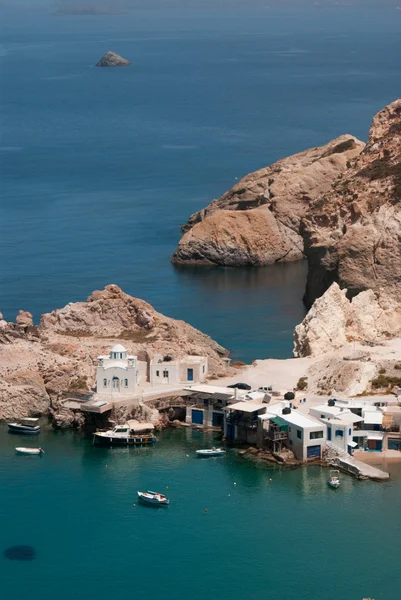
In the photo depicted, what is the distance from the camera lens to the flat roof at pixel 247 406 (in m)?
77.2

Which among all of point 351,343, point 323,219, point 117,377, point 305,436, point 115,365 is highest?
point 323,219

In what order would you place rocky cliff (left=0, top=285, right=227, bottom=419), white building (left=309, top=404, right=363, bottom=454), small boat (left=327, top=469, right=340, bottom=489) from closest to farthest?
1. small boat (left=327, top=469, right=340, bottom=489)
2. white building (left=309, top=404, right=363, bottom=454)
3. rocky cliff (left=0, top=285, right=227, bottom=419)

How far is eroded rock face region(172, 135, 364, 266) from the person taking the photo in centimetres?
12331

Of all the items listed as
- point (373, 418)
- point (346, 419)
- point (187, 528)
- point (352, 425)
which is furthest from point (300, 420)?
point (187, 528)

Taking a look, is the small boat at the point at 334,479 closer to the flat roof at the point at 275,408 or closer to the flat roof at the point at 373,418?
the flat roof at the point at 373,418

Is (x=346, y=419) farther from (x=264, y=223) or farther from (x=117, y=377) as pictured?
(x=264, y=223)

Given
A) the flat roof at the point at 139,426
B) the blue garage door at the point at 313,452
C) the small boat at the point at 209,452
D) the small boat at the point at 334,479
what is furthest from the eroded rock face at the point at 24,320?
the small boat at the point at 334,479

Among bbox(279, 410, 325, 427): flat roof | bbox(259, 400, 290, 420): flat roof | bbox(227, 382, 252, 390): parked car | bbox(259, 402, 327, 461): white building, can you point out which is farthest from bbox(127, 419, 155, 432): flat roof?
bbox(279, 410, 325, 427): flat roof

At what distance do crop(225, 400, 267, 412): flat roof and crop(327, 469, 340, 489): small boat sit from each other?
577cm

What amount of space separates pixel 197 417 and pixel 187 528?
43.5 ft

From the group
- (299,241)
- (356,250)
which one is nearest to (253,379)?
(356,250)

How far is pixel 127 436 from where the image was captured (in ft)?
256

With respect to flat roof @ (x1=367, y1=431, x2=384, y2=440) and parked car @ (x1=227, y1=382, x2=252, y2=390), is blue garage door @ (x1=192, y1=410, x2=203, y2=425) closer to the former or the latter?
parked car @ (x1=227, y1=382, x2=252, y2=390)

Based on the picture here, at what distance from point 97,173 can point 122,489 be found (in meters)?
102
